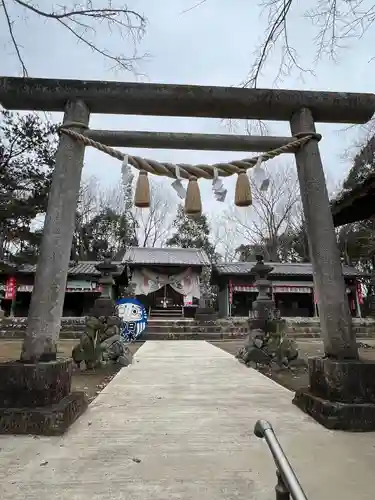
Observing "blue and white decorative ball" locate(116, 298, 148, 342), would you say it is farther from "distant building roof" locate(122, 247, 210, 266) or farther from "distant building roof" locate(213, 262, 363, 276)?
"distant building roof" locate(213, 262, 363, 276)

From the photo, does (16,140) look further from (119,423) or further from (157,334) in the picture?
(119,423)

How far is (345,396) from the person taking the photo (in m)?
2.92

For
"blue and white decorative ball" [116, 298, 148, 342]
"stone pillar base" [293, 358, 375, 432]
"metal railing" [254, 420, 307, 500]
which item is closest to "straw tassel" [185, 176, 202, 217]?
"stone pillar base" [293, 358, 375, 432]

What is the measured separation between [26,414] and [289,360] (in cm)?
501

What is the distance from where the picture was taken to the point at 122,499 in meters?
1.74

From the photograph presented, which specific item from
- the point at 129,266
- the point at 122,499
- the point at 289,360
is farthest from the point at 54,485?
the point at 129,266

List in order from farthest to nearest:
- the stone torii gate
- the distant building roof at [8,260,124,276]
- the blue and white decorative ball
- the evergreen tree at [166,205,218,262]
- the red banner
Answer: the evergreen tree at [166,205,218,262] < the red banner < the distant building roof at [8,260,124,276] < the blue and white decorative ball < the stone torii gate

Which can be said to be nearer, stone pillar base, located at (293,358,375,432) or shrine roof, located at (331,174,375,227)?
stone pillar base, located at (293,358,375,432)

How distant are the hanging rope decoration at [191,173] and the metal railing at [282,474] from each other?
2.52 meters

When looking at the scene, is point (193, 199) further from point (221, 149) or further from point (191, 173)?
point (221, 149)

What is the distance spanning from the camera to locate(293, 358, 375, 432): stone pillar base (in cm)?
281

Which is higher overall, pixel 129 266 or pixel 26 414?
pixel 129 266

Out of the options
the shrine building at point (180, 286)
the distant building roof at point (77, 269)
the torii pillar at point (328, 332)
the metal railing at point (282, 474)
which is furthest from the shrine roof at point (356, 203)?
the shrine building at point (180, 286)

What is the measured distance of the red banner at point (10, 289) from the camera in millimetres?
18984
